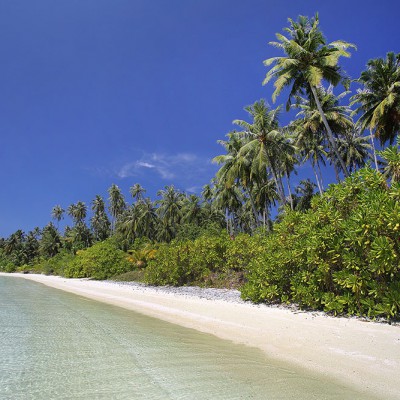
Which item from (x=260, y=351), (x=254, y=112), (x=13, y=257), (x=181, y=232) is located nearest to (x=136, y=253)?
(x=181, y=232)

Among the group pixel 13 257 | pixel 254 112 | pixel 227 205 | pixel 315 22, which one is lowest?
pixel 13 257

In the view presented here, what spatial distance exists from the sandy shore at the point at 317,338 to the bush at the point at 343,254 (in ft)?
1.68

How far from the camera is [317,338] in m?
6.27

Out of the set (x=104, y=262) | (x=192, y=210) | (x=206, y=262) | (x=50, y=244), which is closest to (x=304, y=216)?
(x=206, y=262)

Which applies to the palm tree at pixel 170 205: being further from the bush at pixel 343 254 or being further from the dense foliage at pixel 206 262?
the bush at pixel 343 254

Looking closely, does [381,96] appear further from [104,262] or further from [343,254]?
[104,262]

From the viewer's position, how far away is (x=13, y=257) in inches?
2911

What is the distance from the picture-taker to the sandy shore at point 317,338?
4578mm

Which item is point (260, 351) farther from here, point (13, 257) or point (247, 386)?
point (13, 257)

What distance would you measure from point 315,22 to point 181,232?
958 inches

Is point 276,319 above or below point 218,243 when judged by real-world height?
below

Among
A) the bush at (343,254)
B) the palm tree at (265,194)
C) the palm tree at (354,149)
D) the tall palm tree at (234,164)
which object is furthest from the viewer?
the palm tree at (265,194)

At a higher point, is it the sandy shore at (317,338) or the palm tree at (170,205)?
the palm tree at (170,205)

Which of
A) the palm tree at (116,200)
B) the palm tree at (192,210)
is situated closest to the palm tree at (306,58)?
the palm tree at (192,210)
